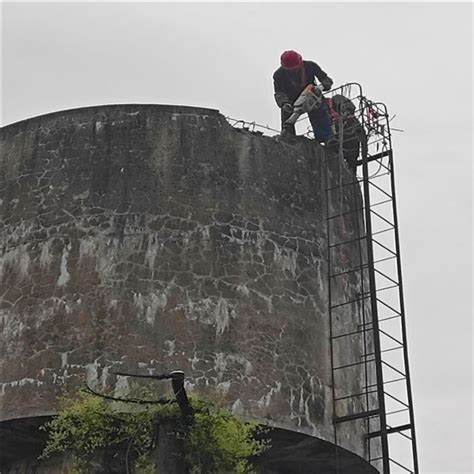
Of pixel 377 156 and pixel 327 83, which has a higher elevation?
pixel 327 83

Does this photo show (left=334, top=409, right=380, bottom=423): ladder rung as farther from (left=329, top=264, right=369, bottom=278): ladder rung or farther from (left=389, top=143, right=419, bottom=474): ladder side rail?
(left=329, top=264, right=369, bottom=278): ladder rung

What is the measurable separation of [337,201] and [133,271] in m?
3.13

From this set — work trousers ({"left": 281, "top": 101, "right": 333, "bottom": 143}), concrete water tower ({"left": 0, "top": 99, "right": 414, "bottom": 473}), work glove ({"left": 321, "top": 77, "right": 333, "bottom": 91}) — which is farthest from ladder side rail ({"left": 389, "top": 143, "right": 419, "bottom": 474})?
work glove ({"left": 321, "top": 77, "right": 333, "bottom": 91})

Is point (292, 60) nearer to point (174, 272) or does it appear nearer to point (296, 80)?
point (296, 80)

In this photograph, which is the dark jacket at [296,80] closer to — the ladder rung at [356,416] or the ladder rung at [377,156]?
the ladder rung at [377,156]

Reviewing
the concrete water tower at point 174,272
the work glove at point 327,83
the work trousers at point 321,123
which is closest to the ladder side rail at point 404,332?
the concrete water tower at point 174,272

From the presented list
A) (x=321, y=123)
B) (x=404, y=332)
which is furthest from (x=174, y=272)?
(x=321, y=123)

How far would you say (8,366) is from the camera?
41.7ft

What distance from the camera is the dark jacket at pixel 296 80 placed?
16.0 m

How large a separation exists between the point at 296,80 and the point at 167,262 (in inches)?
170

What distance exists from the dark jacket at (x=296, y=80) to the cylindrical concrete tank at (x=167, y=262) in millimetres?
1749

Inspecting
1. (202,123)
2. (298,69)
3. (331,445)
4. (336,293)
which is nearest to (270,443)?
(331,445)

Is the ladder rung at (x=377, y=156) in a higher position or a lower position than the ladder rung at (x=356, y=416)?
higher

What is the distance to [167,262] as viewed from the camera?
42.7ft
